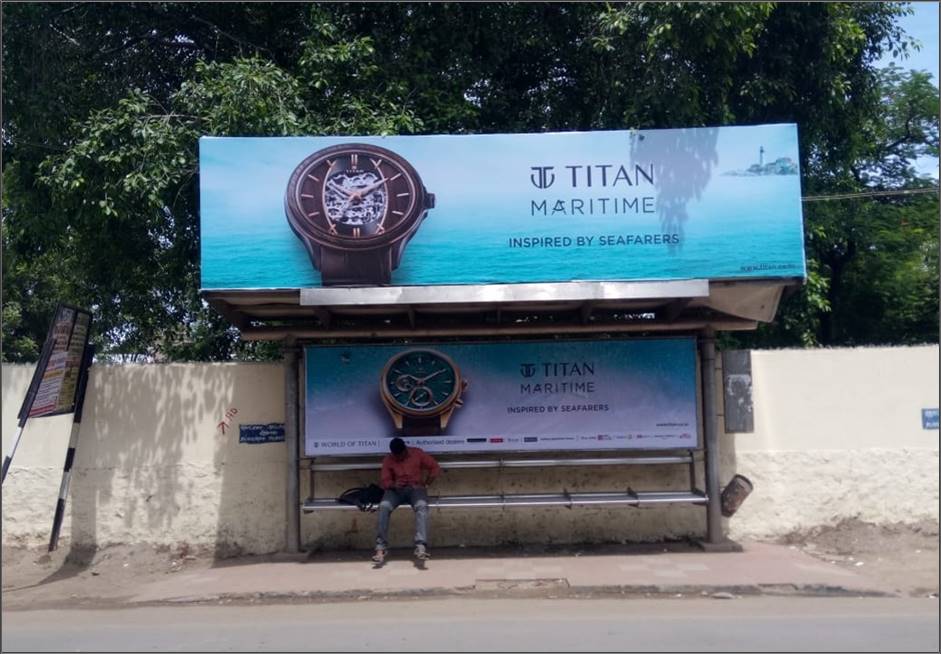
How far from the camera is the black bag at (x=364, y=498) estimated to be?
1091 centimetres

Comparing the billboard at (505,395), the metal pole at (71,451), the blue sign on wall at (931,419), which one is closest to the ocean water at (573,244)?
the billboard at (505,395)

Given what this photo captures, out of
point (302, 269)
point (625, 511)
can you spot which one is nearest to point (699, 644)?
point (625, 511)

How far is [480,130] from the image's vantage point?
13.3 m

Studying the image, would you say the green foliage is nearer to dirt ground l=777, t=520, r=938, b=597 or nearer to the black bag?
dirt ground l=777, t=520, r=938, b=597

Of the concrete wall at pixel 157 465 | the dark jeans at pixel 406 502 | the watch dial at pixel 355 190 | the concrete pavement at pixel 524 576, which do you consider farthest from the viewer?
the concrete wall at pixel 157 465

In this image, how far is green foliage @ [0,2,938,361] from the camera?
11.5m

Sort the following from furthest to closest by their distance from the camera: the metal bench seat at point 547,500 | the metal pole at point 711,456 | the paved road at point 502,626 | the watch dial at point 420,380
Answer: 1. the watch dial at point 420,380
2. the metal pole at point 711,456
3. the metal bench seat at point 547,500
4. the paved road at point 502,626

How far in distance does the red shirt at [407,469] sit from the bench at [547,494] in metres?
0.37

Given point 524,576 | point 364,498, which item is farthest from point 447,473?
point 524,576

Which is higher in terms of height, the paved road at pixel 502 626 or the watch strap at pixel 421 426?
the watch strap at pixel 421 426

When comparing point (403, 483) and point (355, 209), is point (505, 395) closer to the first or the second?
point (403, 483)

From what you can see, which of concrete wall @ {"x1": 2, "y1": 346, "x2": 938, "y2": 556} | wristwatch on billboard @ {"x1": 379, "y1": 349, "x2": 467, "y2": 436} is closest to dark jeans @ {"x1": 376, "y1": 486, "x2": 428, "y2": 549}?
wristwatch on billboard @ {"x1": 379, "y1": 349, "x2": 467, "y2": 436}

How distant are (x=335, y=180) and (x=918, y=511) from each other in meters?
7.47

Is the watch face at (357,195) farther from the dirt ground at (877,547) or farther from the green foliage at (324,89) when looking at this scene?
the dirt ground at (877,547)
